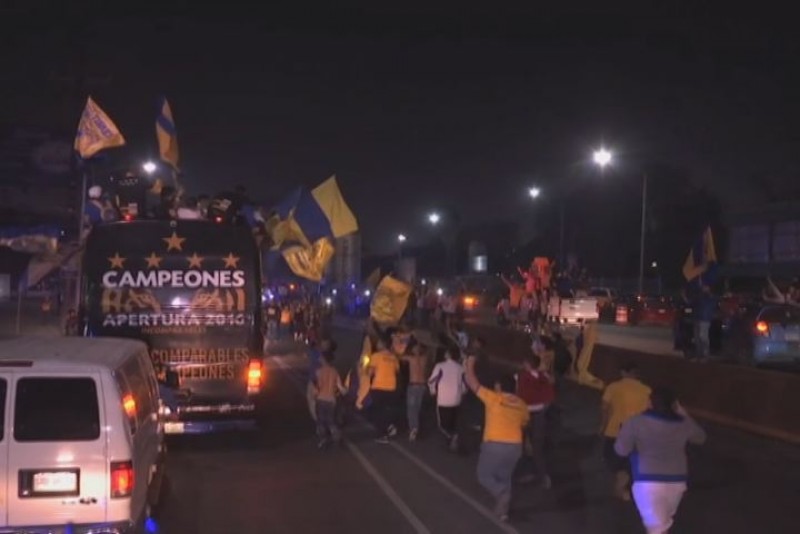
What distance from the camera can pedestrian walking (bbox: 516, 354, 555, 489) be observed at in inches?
488

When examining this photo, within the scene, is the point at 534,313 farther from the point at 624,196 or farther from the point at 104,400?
the point at 624,196

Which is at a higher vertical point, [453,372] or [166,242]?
[166,242]

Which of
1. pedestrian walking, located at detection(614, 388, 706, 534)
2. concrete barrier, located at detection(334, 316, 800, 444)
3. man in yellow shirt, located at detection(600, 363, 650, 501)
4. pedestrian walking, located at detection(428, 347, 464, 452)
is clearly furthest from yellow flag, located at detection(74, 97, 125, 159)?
pedestrian walking, located at detection(614, 388, 706, 534)

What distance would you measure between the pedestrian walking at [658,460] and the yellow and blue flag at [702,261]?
70.4 ft

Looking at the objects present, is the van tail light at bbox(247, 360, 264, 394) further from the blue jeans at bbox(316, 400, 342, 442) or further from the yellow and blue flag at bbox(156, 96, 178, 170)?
the yellow and blue flag at bbox(156, 96, 178, 170)

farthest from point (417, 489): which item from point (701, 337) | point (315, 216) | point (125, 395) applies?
point (701, 337)

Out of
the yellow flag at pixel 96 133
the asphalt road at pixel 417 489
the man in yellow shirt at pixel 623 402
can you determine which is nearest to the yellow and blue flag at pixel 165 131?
the yellow flag at pixel 96 133

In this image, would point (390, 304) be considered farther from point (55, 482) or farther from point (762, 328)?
point (55, 482)

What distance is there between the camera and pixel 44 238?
910 inches

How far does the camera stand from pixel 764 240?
6688 cm

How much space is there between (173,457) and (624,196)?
72.2 m

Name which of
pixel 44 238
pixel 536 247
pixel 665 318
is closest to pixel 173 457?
pixel 44 238

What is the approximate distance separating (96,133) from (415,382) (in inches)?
494

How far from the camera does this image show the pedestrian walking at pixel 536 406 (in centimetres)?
1238
